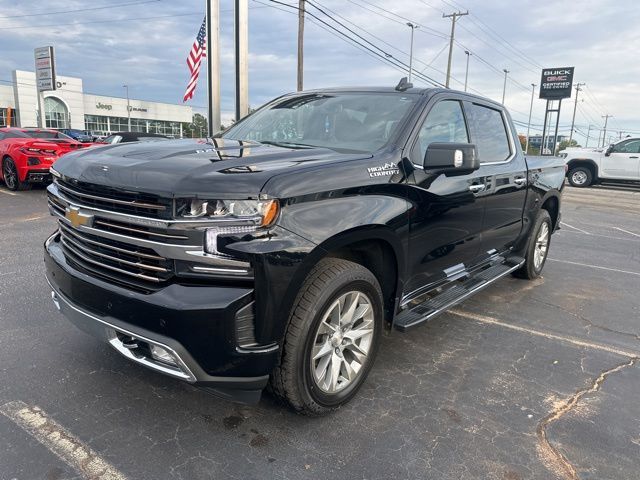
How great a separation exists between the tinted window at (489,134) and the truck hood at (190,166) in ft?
5.66

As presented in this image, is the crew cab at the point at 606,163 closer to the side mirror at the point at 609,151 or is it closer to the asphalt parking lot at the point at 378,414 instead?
the side mirror at the point at 609,151

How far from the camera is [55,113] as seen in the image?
71688mm

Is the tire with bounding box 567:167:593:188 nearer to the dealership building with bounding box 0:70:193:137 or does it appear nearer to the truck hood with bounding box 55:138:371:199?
the truck hood with bounding box 55:138:371:199

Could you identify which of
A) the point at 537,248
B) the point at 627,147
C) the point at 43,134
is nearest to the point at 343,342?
the point at 537,248

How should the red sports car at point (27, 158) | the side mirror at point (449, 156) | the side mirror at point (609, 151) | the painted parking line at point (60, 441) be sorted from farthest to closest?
the side mirror at point (609, 151) → the red sports car at point (27, 158) → the side mirror at point (449, 156) → the painted parking line at point (60, 441)

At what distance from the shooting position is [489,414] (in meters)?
2.93

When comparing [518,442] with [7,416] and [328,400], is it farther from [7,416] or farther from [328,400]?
[7,416]

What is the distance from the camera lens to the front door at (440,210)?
10.6ft

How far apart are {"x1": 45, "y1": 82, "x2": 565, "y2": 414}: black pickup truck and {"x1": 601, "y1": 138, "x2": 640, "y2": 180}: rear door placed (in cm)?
1877

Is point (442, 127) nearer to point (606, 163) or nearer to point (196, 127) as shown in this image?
point (606, 163)

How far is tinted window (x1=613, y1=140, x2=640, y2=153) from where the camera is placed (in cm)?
1914

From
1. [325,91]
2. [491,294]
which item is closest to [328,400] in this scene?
[325,91]

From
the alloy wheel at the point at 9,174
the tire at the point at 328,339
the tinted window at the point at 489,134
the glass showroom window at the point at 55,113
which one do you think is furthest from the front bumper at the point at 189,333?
the glass showroom window at the point at 55,113

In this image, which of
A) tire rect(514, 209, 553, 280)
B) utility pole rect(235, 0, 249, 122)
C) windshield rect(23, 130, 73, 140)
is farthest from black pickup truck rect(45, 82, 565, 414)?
windshield rect(23, 130, 73, 140)
